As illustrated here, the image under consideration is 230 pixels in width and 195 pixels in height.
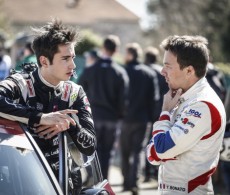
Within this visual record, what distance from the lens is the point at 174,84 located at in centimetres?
509

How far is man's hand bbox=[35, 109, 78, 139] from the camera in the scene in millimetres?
4715

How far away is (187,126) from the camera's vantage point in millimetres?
4855

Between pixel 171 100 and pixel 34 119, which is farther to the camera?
Result: pixel 171 100

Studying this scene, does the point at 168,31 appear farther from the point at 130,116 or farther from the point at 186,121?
the point at 186,121

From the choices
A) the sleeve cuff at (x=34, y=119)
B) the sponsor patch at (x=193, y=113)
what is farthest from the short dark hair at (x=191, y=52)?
the sleeve cuff at (x=34, y=119)

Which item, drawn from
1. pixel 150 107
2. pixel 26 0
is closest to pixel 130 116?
pixel 150 107

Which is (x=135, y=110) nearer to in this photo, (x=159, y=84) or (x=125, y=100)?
(x=125, y=100)

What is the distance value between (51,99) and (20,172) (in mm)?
734

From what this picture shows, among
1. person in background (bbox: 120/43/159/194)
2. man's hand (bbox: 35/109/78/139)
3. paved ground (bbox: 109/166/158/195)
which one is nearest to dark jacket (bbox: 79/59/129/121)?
person in background (bbox: 120/43/159/194)

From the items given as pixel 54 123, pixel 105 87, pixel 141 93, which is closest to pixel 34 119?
pixel 54 123

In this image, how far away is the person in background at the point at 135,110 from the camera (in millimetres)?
11680

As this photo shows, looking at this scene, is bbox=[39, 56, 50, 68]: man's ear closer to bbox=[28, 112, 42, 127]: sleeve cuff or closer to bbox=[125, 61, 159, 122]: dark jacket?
bbox=[28, 112, 42, 127]: sleeve cuff

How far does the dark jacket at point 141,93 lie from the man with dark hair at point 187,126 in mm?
6520

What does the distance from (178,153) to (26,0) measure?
7218cm
